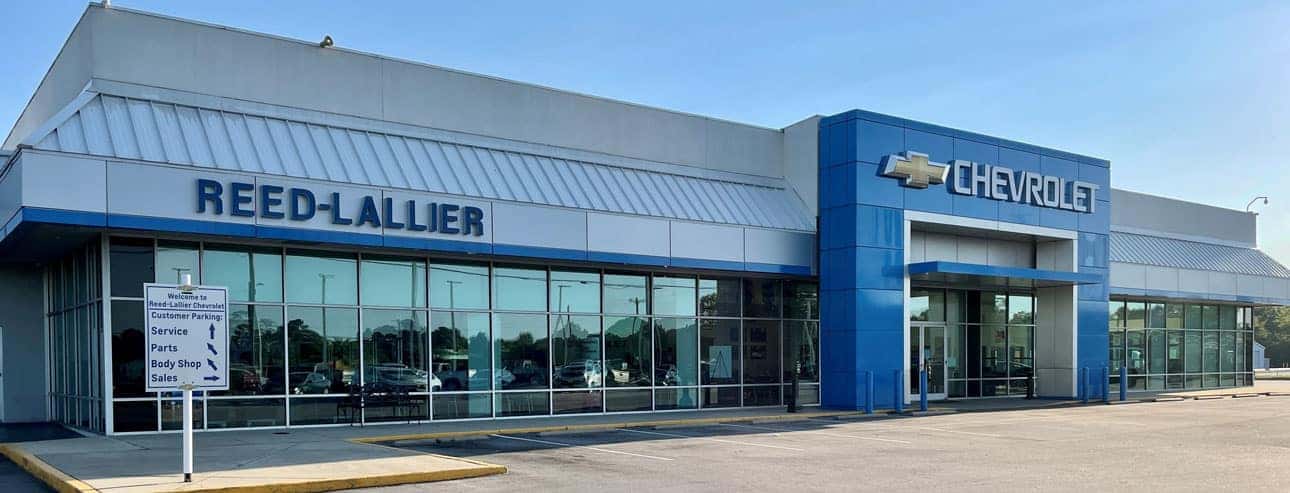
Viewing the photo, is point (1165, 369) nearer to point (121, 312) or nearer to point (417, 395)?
point (417, 395)

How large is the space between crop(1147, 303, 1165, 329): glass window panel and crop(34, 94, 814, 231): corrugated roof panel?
59.6 feet

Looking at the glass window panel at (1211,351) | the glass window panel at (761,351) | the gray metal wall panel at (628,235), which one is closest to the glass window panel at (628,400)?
the glass window panel at (761,351)

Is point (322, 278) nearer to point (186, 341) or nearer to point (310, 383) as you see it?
point (310, 383)

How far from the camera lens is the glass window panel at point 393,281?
19.2 meters

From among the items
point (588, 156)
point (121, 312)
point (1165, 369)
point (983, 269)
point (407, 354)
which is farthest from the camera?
point (1165, 369)

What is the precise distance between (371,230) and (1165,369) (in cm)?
3097

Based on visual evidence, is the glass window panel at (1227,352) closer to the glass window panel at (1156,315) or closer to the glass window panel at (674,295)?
the glass window panel at (1156,315)

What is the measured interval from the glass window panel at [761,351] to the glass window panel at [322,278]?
9.84 meters

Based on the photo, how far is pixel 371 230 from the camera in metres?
18.0

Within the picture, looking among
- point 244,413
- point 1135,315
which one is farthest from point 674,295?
point 1135,315

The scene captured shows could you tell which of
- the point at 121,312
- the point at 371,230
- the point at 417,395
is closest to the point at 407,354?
the point at 417,395

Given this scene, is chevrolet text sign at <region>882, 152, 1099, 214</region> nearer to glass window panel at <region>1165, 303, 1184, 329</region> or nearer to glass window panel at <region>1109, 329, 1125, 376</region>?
glass window panel at <region>1109, 329, 1125, 376</region>

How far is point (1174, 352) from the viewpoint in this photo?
37125mm

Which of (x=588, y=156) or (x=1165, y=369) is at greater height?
(x=588, y=156)
